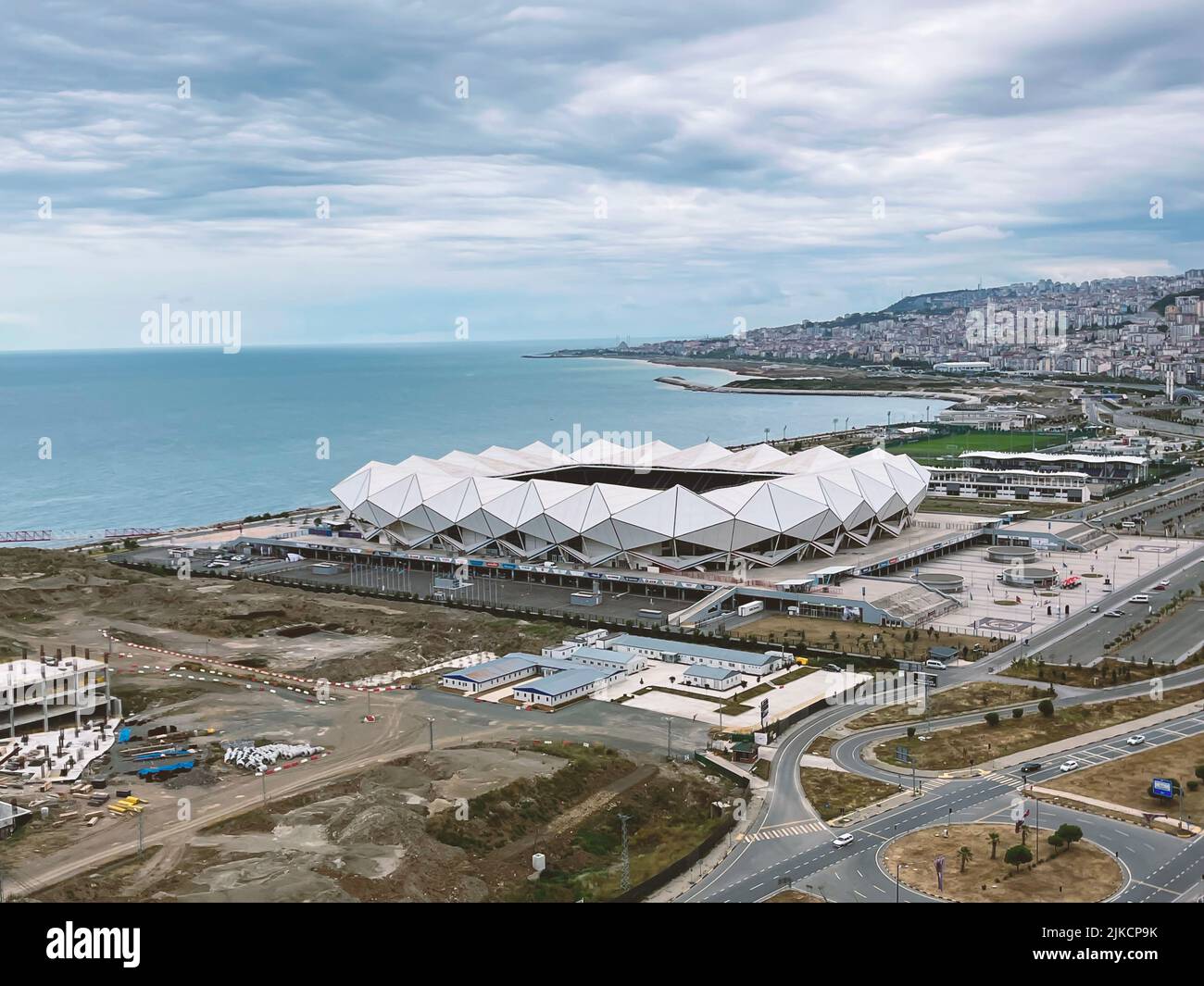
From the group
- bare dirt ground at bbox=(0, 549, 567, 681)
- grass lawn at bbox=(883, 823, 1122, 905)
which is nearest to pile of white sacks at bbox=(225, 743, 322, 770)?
bare dirt ground at bbox=(0, 549, 567, 681)

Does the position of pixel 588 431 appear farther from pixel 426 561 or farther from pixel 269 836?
pixel 269 836

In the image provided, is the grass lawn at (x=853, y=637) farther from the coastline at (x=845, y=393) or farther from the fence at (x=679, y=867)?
the coastline at (x=845, y=393)

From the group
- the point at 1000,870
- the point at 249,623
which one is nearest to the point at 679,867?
the point at 1000,870

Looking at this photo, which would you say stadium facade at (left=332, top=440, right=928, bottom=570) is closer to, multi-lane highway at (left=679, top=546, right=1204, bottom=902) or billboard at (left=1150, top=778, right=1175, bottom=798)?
multi-lane highway at (left=679, top=546, right=1204, bottom=902)

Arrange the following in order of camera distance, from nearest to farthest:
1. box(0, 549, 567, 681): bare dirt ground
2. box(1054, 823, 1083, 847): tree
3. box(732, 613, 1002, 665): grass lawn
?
box(1054, 823, 1083, 847): tree, box(732, 613, 1002, 665): grass lawn, box(0, 549, 567, 681): bare dirt ground
